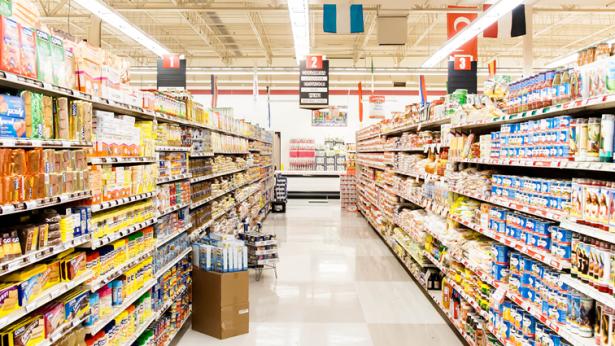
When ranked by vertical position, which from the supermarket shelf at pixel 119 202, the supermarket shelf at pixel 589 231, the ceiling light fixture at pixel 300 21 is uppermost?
the ceiling light fixture at pixel 300 21

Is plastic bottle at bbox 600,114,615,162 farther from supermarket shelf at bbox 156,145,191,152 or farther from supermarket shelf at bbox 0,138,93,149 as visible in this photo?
supermarket shelf at bbox 156,145,191,152

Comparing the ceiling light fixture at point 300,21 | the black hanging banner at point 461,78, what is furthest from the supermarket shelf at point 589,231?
the black hanging banner at point 461,78

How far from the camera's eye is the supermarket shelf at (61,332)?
8.23 ft

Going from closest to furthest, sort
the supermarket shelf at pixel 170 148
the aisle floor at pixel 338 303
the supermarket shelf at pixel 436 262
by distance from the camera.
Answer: the supermarket shelf at pixel 170 148
the aisle floor at pixel 338 303
the supermarket shelf at pixel 436 262

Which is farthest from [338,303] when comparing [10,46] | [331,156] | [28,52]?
[331,156]

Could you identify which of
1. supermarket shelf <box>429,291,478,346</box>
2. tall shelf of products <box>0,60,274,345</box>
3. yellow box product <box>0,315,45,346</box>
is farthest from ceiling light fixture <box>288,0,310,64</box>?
yellow box product <box>0,315,45,346</box>

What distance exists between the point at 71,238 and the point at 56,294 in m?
0.35

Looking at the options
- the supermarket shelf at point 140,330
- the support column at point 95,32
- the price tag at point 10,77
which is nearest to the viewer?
the price tag at point 10,77

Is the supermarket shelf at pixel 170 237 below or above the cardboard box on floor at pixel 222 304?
above

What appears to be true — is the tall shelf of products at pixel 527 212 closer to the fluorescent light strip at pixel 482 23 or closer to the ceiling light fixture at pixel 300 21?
the fluorescent light strip at pixel 482 23

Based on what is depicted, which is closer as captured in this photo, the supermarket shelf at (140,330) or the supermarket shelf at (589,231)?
the supermarket shelf at (589,231)

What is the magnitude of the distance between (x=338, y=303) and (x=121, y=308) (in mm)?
3211

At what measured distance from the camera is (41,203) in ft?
7.94

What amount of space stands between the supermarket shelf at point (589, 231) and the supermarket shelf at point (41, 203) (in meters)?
2.95
